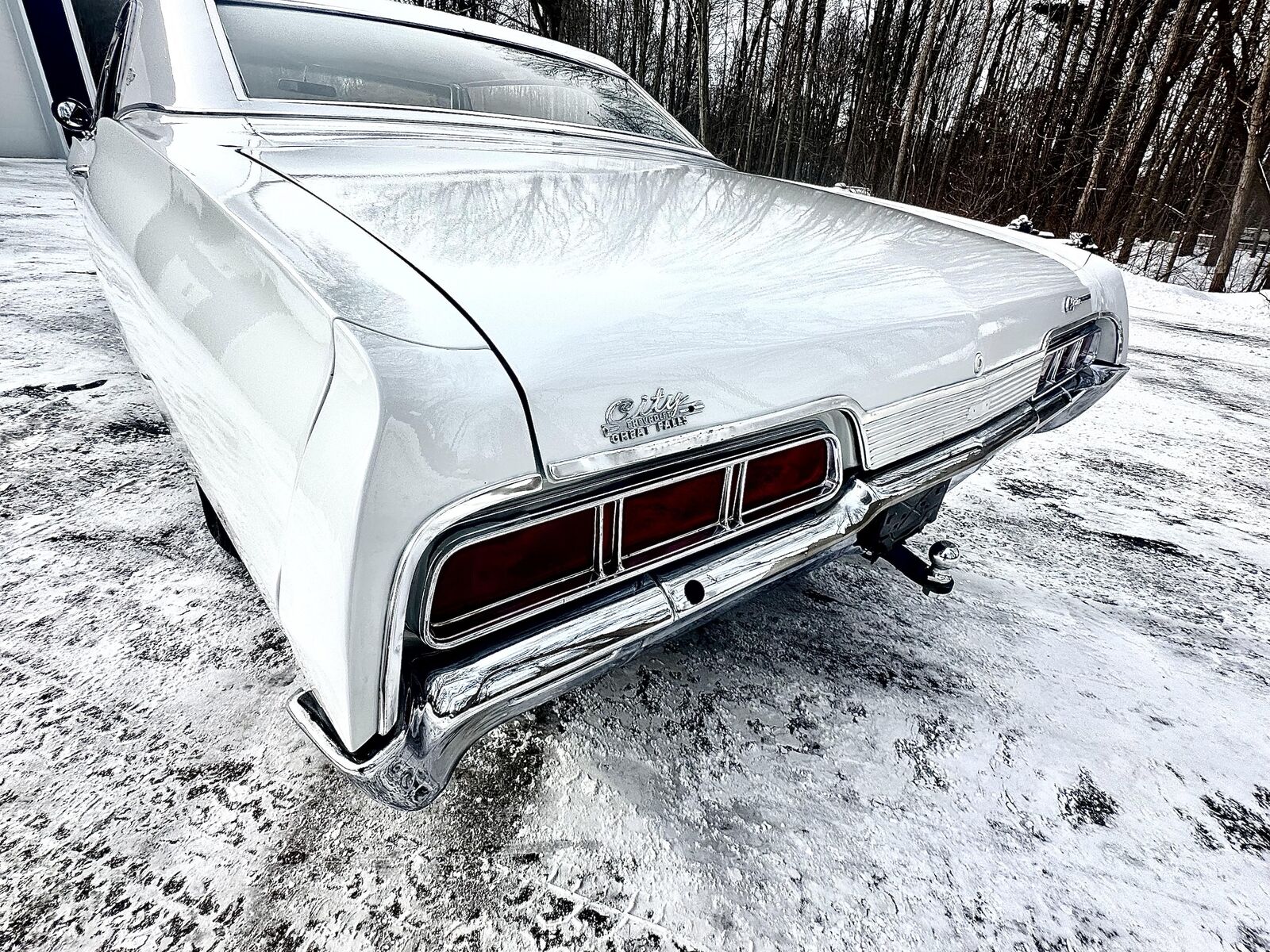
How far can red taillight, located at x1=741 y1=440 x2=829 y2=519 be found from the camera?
1.10 m

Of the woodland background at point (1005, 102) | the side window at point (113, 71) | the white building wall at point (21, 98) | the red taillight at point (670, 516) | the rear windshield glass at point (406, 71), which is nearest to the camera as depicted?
the red taillight at point (670, 516)

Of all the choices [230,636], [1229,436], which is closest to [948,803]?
[230,636]

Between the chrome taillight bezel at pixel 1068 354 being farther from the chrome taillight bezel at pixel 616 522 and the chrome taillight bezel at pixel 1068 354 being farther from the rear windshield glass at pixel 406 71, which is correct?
the rear windshield glass at pixel 406 71

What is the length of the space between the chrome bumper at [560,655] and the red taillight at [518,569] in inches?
2.4

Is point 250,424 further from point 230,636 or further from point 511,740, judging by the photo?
point 230,636

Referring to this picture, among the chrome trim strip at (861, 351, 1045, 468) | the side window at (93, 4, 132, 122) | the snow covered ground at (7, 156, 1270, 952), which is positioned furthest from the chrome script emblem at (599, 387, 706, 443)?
the side window at (93, 4, 132, 122)

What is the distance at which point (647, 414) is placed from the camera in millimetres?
866

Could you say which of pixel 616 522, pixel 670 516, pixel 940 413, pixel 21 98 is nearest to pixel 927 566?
pixel 940 413

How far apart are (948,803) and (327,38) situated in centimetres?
252

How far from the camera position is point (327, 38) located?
1.83m

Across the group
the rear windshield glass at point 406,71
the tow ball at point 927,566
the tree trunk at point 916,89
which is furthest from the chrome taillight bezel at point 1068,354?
the tree trunk at point 916,89

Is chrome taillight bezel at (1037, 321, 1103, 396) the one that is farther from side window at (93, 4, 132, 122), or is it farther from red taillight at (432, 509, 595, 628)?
side window at (93, 4, 132, 122)

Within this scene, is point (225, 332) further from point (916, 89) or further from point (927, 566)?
point (916, 89)

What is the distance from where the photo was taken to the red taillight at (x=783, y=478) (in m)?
1.10
